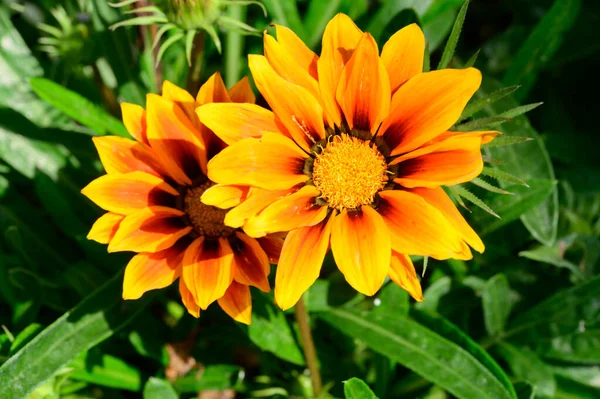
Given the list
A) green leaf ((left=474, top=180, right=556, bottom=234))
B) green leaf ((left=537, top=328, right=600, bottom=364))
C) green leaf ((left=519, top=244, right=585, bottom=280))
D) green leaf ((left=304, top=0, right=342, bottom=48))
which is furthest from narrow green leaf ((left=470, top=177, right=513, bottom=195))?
green leaf ((left=304, top=0, right=342, bottom=48))

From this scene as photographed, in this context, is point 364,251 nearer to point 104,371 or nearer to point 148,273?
point 148,273

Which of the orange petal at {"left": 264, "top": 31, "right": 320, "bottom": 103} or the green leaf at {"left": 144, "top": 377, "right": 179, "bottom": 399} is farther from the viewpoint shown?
the green leaf at {"left": 144, "top": 377, "right": 179, "bottom": 399}

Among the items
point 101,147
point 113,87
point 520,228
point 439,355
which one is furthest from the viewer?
point 113,87

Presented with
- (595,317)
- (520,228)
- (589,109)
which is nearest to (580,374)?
(595,317)

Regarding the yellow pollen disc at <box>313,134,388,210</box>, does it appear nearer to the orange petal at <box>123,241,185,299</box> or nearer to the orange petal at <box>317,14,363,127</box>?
the orange petal at <box>317,14,363,127</box>

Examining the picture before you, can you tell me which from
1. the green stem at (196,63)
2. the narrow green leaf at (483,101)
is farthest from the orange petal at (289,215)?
the green stem at (196,63)

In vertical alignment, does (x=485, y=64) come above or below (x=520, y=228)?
above

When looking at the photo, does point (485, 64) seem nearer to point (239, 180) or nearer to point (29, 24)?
point (239, 180)
